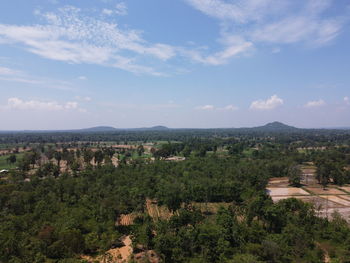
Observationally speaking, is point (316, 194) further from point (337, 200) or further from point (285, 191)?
point (285, 191)

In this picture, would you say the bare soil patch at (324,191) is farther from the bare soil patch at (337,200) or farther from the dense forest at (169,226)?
the dense forest at (169,226)

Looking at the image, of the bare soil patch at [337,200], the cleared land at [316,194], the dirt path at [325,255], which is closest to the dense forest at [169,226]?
the dirt path at [325,255]

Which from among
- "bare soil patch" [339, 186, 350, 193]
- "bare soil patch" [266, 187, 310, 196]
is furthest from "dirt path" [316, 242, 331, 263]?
"bare soil patch" [339, 186, 350, 193]

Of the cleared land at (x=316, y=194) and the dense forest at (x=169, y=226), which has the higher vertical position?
the dense forest at (x=169, y=226)

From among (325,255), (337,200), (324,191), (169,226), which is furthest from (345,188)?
(169,226)

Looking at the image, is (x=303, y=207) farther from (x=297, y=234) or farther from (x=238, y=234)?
(x=238, y=234)

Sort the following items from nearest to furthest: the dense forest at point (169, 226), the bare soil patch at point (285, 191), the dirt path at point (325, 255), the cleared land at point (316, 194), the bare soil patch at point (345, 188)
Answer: the dense forest at point (169, 226) → the dirt path at point (325, 255) → the cleared land at point (316, 194) → the bare soil patch at point (285, 191) → the bare soil patch at point (345, 188)

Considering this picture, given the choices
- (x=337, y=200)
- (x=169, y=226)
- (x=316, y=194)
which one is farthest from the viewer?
(x=316, y=194)

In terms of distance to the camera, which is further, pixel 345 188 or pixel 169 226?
pixel 345 188

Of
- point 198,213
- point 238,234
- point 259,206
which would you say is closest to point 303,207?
point 259,206

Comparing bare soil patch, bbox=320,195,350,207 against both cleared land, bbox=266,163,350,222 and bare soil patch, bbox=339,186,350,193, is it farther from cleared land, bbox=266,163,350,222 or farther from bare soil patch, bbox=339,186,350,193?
bare soil patch, bbox=339,186,350,193

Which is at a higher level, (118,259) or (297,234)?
(297,234)
